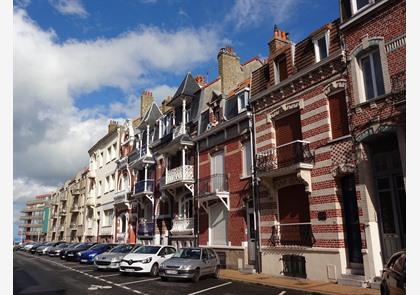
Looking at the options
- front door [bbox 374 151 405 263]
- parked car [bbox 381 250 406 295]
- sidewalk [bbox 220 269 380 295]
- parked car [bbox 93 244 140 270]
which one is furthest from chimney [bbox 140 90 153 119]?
parked car [bbox 381 250 406 295]

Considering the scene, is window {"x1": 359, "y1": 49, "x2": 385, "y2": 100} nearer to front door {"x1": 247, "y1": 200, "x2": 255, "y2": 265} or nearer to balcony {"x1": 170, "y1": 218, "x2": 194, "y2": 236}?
front door {"x1": 247, "y1": 200, "x2": 255, "y2": 265}

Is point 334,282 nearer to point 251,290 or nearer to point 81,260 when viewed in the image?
point 251,290

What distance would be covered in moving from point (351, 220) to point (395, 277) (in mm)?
7083

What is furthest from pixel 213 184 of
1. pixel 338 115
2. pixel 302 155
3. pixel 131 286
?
pixel 338 115

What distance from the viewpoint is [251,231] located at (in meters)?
17.6

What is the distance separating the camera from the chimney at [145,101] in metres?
35.5

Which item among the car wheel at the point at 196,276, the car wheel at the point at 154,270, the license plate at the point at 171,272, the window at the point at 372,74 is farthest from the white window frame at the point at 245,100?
the license plate at the point at 171,272

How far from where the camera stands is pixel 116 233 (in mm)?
33812

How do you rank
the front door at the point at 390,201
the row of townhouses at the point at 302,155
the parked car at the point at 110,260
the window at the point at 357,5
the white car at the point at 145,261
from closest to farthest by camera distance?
the front door at the point at 390,201, the row of townhouses at the point at 302,155, the window at the point at 357,5, the white car at the point at 145,261, the parked car at the point at 110,260

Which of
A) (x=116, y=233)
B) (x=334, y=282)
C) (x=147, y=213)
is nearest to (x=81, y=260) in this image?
(x=147, y=213)

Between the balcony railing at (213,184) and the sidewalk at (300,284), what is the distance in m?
4.64

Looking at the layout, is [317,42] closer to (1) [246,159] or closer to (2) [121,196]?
(1) [246,159]

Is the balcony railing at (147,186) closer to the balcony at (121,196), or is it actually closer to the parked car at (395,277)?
the balcony at (121,196)

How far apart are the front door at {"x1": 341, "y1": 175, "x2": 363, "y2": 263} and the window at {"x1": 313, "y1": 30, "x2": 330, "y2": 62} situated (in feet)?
16.1
